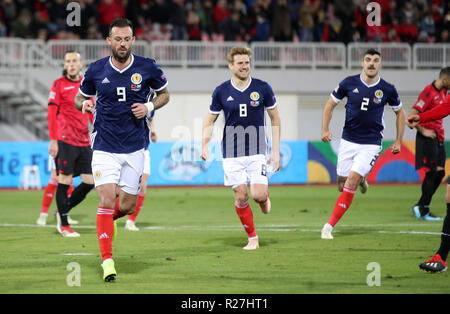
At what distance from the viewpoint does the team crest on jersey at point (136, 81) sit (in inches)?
328

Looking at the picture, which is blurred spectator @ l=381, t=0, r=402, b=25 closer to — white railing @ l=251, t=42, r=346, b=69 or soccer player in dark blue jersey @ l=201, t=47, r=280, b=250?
white railing @ l=251, t=42, r=346, b=69

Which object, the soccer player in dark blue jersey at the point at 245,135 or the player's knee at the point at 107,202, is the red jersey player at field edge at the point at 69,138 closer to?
the soccer player in dark blue jersey at the point at 245,135

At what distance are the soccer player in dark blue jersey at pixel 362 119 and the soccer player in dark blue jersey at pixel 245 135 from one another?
1378 mm

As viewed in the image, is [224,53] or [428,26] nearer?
[224,53]

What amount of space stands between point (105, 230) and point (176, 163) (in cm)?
1607

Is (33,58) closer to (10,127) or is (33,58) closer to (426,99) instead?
(10,127)

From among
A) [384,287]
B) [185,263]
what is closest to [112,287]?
[185,263]

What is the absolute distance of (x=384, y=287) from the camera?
7.30 metres

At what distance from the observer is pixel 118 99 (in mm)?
8328

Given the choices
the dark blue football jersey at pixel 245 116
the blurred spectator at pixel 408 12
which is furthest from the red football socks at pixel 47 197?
the blurred spectator at pixel 408 12

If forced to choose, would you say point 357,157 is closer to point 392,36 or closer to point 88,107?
point 88,107

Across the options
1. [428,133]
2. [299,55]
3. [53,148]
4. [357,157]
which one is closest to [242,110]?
[357,157]

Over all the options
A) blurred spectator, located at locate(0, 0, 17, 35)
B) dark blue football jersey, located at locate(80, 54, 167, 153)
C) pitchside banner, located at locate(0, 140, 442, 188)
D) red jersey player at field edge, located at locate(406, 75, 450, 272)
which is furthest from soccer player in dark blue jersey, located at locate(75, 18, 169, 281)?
blurred spectator, located at locate(0, 0, 17, 35)
